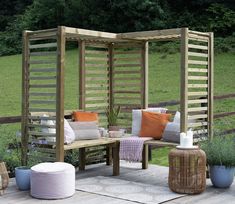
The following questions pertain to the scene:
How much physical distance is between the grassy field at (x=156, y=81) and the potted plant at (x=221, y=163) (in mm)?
6332

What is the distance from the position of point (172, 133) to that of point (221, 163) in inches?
30.2

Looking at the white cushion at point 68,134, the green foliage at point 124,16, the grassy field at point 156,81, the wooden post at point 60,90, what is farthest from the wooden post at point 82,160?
the green foliage at point 124,16

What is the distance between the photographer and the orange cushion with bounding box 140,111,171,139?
20.8 ft

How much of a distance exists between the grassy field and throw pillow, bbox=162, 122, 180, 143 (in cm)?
565

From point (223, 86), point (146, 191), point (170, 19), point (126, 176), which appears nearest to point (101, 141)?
point (126, 176)

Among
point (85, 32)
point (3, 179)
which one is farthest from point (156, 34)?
point (3, 179)

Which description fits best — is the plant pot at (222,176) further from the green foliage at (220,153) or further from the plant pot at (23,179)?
the plant pot at (23,179)

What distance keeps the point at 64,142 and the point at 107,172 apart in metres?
1.01

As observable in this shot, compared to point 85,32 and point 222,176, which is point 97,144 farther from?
point 222,176

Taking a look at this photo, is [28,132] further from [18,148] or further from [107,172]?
[107,172]

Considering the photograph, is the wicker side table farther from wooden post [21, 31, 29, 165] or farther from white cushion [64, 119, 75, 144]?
wooden post [21, 31, 29, 165]

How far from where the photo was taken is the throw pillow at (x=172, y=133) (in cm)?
592

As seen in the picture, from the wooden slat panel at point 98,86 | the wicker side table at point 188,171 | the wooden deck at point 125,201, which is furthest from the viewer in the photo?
the wooden slat panel at point 98,86

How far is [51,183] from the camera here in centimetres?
491
